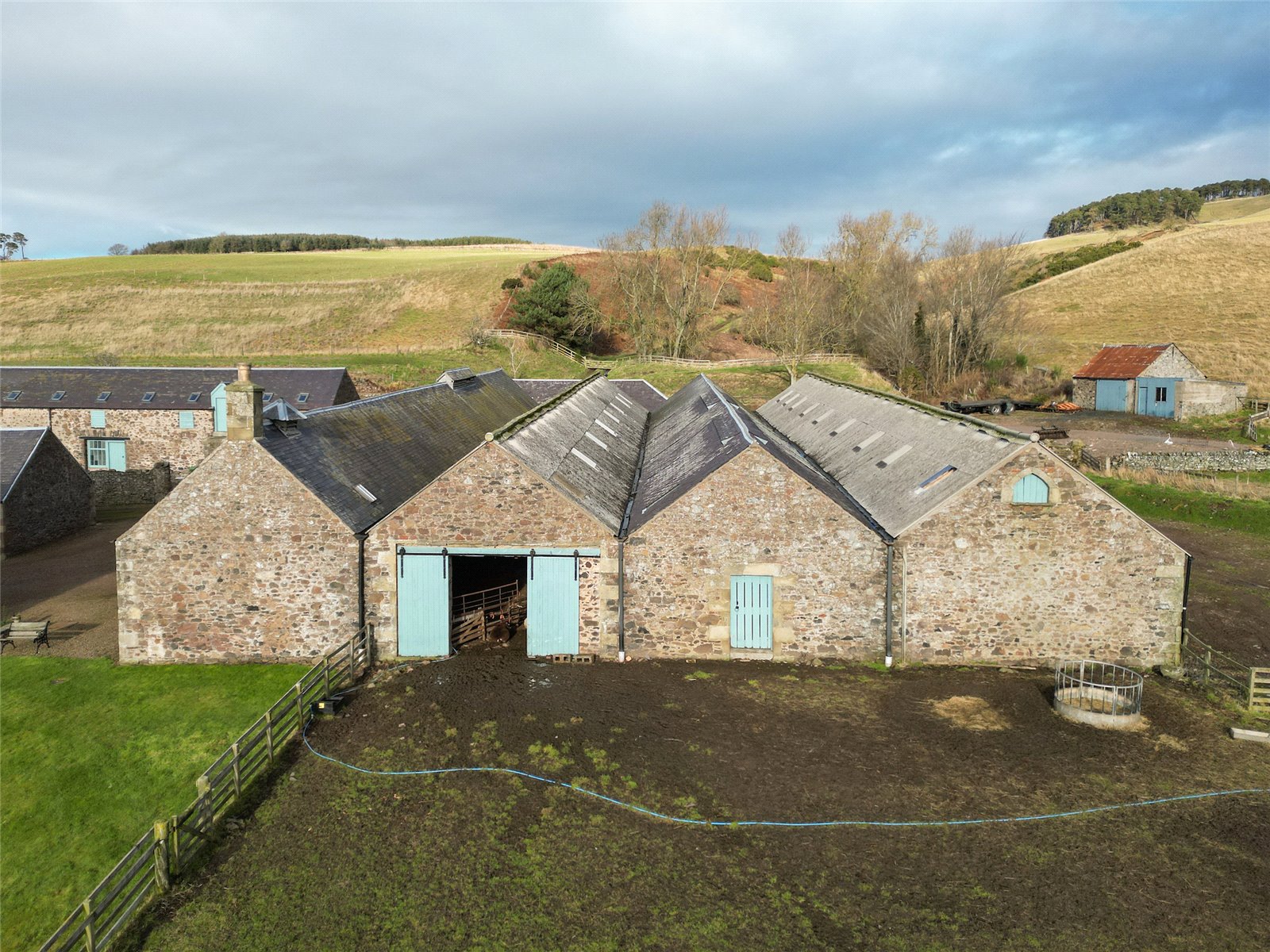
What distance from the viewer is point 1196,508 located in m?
31.3

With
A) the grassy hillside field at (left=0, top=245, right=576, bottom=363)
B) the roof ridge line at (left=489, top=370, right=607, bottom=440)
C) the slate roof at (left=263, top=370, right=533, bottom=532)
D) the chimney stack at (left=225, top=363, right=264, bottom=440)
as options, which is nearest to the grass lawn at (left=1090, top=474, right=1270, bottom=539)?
the roof ridge line at (left=489, top=370, right=607, bottom=440)

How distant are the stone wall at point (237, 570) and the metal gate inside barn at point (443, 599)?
1.22 m

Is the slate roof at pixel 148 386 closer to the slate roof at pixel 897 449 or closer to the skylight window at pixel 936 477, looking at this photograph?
the slate roof at pixel 897 449

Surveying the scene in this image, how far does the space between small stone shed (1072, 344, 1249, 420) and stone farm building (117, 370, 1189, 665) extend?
41858 mm

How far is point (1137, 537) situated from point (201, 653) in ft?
72.5

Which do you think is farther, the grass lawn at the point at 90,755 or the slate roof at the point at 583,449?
the slate roof at the point at 583,449

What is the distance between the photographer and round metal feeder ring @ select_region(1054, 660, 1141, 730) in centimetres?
1512

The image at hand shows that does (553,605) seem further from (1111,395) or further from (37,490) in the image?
(1111,395)

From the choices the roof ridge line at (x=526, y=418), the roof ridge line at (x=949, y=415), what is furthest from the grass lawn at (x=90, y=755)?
the roof ridge line at (x=949, y=415)

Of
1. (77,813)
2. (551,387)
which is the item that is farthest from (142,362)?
(77,813)

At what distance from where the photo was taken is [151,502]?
39719 mm

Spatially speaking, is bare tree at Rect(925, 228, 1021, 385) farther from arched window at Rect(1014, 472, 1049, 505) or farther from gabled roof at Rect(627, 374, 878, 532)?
arched window at Rect(1014, 472, 1049, 505)

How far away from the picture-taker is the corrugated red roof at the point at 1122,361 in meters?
52.8

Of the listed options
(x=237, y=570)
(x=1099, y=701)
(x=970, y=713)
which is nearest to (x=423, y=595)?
(x=237, y=570)
